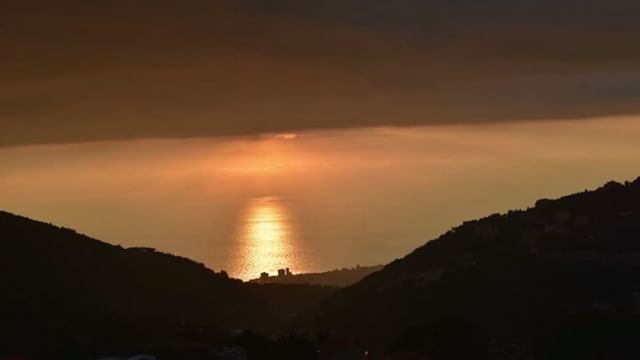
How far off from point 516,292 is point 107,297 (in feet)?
89.1

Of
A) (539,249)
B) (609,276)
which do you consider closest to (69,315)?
(609,276)

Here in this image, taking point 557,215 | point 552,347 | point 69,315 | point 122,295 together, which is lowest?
point 552,347

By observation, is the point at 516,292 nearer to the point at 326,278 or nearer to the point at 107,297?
the point at 107,297

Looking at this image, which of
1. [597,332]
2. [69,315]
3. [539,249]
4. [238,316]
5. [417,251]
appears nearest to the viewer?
[597,332]

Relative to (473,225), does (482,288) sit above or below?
below

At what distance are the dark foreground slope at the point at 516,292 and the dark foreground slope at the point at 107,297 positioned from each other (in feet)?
23.4

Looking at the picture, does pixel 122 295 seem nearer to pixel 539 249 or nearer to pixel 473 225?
pixel 539 249

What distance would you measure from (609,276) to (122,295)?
3315cm

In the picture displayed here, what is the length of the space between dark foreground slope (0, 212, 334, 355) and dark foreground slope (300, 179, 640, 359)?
23.4 feet

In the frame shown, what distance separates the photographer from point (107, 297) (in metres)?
80.2

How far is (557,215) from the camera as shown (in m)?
110

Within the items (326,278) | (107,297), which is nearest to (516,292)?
(107,297)

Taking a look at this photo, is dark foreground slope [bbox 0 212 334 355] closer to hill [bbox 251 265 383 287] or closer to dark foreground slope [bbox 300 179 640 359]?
dark foreground slope [bbox 300 179 640 359]

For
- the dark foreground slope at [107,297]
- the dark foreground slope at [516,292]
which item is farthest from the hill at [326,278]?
the dark foreground slope at [107,297]
